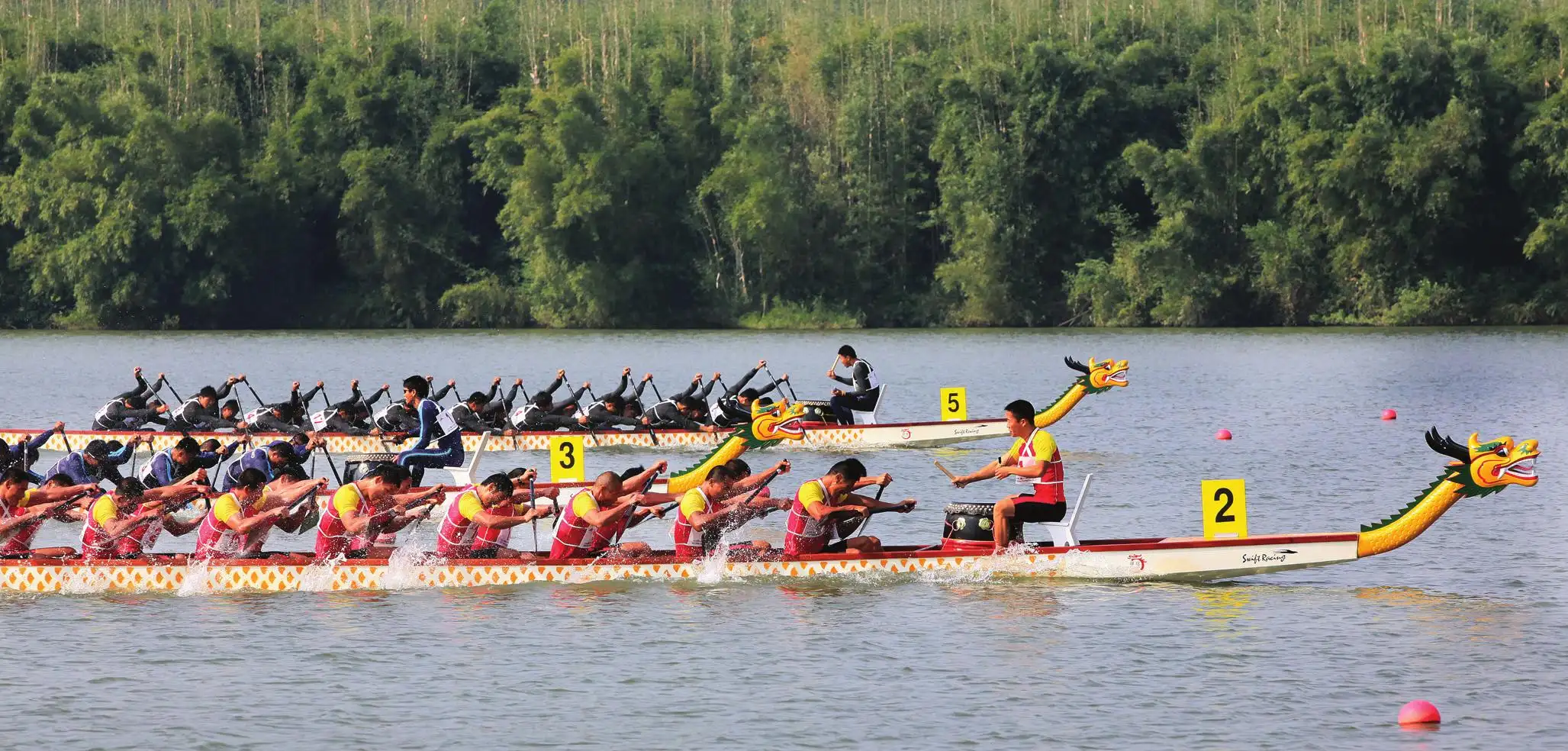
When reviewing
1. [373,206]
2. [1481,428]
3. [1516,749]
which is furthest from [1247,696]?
[373,206]

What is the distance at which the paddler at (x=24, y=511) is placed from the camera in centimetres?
1825

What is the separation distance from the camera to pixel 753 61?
79.4 metres

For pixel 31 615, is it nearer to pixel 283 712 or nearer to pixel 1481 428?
pixel 283 712

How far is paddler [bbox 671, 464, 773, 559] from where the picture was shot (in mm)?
18109

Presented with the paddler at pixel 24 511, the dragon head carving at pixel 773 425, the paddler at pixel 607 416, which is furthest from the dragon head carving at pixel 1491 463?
the paddler at pixel 607 416

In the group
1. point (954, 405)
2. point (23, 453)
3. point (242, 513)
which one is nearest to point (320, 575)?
point (242, 513)

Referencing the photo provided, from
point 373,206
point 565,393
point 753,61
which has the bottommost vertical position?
point 565,393

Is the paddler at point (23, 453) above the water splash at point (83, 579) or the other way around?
above

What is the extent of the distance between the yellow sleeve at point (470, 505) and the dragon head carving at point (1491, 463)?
8.13m

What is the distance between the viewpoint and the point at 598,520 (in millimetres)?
18156

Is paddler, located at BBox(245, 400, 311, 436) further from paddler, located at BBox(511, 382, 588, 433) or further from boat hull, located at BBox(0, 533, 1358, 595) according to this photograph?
boat hull, located at BBox(0, 533, 1358, 595)

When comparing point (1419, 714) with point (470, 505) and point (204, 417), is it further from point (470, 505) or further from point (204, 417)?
point (204, 417)

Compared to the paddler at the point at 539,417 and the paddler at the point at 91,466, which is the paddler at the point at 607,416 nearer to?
the paddler at the point at 539,417

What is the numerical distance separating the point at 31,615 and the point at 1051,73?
58.1 metres
